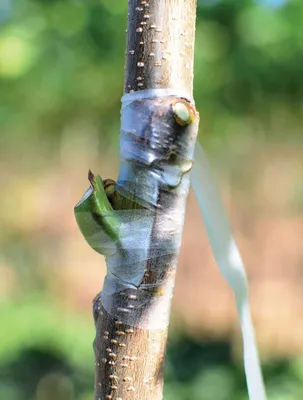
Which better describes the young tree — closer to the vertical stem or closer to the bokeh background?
the vertical stem

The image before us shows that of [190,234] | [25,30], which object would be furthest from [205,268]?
[25,30]

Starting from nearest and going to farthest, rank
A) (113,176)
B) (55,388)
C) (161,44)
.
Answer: (161,44), (55,388), (113,176)

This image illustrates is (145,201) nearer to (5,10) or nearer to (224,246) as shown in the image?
(224,246)

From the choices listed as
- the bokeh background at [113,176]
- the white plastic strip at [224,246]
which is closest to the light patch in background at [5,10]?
the bokeh background at [113,176]

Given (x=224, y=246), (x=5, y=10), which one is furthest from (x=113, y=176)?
(x=224, y=246)

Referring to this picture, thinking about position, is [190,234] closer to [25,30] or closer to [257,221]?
[257,221]

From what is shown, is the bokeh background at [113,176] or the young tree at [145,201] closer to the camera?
the young tree at [145,201]

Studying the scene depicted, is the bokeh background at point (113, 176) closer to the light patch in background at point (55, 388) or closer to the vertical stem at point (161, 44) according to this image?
the light patch in background at point (55, 388)
